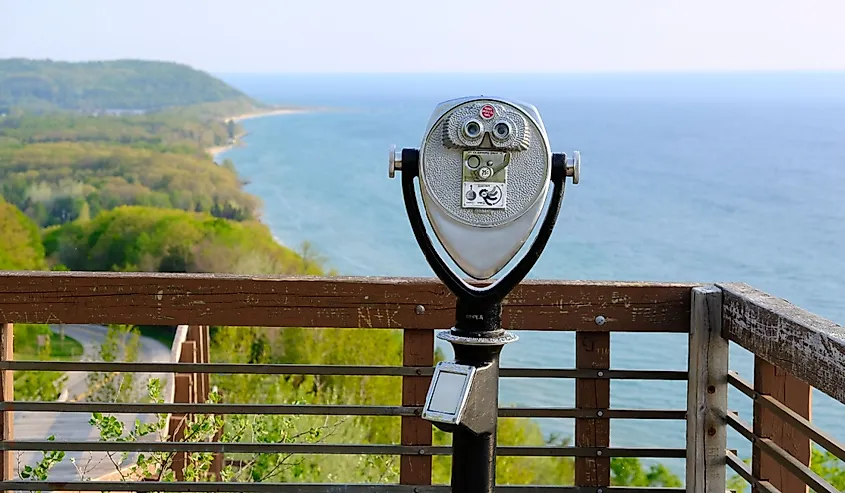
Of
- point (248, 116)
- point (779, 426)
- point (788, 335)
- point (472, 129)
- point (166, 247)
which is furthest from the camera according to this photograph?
point (248, 116)

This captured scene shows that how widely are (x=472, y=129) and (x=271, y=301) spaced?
2.37ft

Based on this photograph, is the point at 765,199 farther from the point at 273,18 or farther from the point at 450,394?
the point at 450,394

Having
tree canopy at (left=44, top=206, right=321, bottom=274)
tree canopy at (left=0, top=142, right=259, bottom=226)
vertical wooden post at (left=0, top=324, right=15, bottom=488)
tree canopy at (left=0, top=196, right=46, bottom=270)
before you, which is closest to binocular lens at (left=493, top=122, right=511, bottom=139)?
vertical wooden post at (left=0, top=324, right=15, bottom=488)

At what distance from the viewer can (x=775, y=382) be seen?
2133 millimetres

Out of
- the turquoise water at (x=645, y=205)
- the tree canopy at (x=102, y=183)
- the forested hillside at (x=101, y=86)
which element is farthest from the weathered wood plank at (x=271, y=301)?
the forested hillside at (x=101, y=86)

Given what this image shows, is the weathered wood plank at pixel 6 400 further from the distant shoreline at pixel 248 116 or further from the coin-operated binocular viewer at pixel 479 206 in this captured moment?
the distant shoreline at pixel 248 116

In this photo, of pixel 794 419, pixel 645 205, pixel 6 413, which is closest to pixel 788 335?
pixel 794 419

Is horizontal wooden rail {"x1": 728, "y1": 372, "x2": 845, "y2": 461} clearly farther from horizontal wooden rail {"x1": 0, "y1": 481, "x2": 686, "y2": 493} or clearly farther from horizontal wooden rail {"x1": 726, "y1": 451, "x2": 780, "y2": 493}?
horizontal wooden rail {"x1": 0, "y1": 481, "x2": 686, "y2": 493}

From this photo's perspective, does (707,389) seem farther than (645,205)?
No

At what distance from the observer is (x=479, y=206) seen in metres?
1.77

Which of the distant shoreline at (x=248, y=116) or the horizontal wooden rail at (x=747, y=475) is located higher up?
the distant shoreline at (x=248, y=116)

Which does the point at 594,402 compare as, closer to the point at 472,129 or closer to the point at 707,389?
the point at 707,389

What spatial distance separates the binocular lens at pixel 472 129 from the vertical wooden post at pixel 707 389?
0.79 metres

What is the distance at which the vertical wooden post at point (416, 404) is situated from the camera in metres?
2.29
